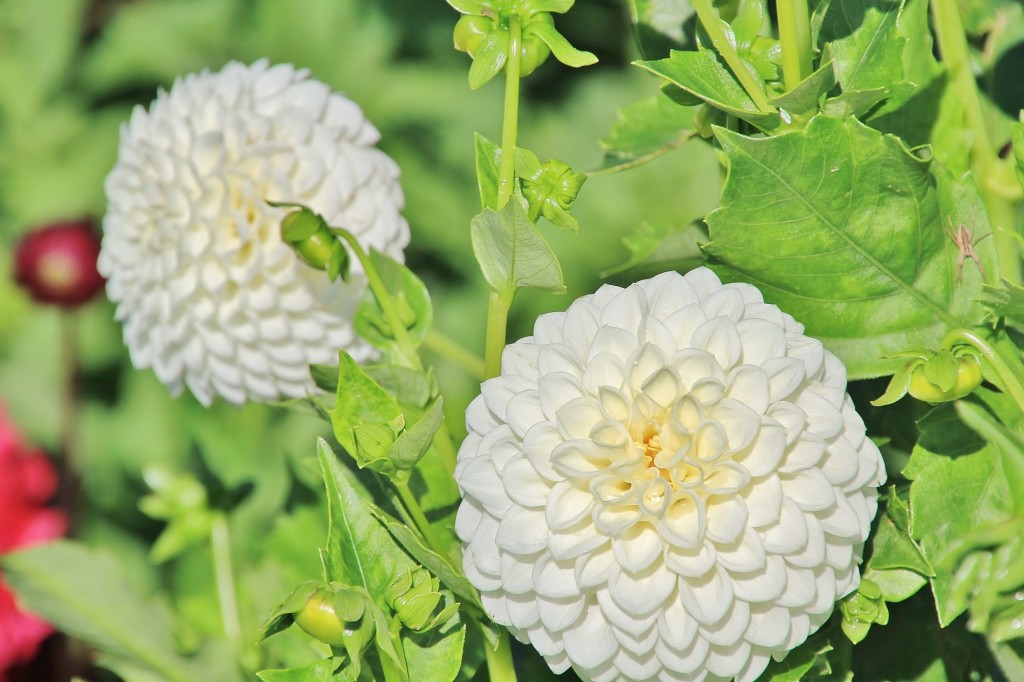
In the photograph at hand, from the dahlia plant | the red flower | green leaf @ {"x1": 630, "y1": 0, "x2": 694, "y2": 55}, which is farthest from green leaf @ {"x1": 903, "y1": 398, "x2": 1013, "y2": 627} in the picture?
the red flower

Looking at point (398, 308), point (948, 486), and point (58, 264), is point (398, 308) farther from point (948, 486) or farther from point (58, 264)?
point (58, 264)

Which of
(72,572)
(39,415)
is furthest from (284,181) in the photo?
Answer: (39,415)

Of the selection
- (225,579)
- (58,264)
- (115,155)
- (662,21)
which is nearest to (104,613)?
(225,579)

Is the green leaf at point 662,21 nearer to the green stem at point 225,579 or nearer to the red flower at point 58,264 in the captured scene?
the green stem at point 225,579

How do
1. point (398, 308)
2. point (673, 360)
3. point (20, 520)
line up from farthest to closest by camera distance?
point (20, 520)
point (398, 308)
point (673, 360)

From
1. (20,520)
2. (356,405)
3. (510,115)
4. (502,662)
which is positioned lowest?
(20,520)
